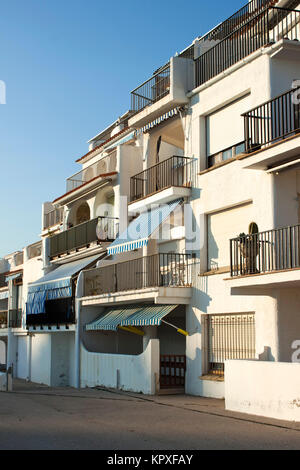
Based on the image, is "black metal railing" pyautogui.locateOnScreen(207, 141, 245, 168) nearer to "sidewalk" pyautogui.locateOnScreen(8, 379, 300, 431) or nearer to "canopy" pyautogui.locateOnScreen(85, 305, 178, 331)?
"canopy" pyautogui.locateOnScreen(85, 305, 178, 331)

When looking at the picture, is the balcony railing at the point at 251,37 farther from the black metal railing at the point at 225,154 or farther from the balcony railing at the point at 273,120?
the black metal railing at the point at 225,154

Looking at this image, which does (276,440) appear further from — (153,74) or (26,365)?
(26,365)

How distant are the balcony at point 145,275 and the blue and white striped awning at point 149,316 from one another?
27.3 inches

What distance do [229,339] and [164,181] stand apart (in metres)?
7.16

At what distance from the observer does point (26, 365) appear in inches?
1502

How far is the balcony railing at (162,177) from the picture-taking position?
23002 millimetres

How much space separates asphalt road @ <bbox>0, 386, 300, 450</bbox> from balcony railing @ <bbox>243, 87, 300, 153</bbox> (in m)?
7.25

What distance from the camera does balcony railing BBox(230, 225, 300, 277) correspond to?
16.9 m

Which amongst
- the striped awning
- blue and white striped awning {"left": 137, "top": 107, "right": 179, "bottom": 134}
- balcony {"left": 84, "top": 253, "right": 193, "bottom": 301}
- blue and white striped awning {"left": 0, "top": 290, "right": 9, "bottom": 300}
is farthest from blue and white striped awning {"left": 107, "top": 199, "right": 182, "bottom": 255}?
blue and white striped awning {"left": 0, "top": 290, "right": 9, "bottom": 300}

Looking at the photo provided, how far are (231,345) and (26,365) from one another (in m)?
20.9

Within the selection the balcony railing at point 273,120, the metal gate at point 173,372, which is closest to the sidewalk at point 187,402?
the metal gate at point 173,372

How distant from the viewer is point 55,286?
99.3ft

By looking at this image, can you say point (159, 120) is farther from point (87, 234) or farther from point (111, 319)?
point (111, 319)
